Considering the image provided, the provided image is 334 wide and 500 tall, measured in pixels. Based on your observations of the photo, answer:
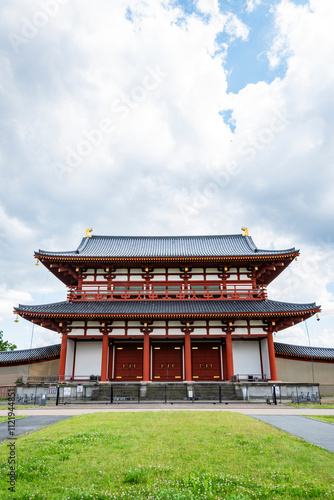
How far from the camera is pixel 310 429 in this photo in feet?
34.6

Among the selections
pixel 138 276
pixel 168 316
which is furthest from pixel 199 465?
pixel 138 276

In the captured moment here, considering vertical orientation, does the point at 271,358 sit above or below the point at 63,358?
below

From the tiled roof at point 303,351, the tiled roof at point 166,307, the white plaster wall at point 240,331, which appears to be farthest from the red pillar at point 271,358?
the tiled roof at point 303,351

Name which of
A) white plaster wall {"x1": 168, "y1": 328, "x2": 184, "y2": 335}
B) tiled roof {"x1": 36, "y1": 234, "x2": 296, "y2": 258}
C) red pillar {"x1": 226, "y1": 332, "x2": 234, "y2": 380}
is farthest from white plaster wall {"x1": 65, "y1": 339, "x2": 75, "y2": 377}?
red pillar {"x1": 226, "y1": 332, "x2": 234, "y2": 380}

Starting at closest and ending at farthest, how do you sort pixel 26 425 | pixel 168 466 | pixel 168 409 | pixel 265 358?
pixel 168 466 < pixel 26 425 < pixel 168 409 < pixel 265 358

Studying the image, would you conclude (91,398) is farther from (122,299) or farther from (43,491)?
(43,491)

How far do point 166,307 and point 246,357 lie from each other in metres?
7.74

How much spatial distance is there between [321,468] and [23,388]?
22098mm

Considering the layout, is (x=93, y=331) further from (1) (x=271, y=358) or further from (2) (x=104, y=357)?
(1) (x=271, y=358)

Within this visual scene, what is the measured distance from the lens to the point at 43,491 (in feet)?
16.5

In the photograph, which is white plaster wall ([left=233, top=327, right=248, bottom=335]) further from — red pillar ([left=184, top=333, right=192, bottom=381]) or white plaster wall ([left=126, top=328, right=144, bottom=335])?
white plaster wall ([left=126, top=328, right=144, bottom=335])

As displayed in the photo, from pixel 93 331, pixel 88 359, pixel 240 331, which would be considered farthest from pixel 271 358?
pixel 88 359

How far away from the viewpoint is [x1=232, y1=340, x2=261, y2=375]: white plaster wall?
2622 cm

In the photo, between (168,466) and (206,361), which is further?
(206,361)
